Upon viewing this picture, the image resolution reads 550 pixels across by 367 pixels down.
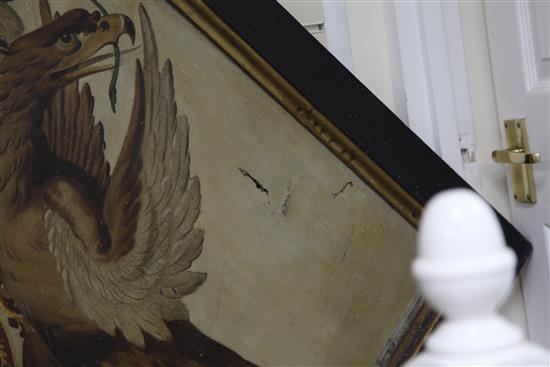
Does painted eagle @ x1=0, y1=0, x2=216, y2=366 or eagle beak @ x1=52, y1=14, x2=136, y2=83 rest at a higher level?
eagle beak @ x1=52, y1=14, x2=136, y2=83

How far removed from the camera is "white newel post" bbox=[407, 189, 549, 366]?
1.22 feet

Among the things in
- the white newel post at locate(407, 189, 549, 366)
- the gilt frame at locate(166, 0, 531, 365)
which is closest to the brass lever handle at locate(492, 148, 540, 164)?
the gilt frame at locate(166, 0, 531, 365)

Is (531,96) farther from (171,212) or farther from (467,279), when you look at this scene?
(467,279)

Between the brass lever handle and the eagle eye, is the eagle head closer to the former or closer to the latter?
the eagle eye

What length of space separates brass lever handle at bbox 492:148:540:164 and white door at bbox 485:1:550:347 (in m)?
0.02

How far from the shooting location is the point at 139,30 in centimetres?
131

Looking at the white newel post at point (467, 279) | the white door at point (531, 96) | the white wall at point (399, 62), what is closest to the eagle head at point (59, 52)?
the white wall at point (399, 62)

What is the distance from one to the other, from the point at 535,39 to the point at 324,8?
42 cm

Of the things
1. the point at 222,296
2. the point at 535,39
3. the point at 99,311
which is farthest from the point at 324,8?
the point at 99,311

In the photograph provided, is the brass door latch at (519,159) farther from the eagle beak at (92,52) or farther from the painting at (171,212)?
the eagle beak at (92,52)

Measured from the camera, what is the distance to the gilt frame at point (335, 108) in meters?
1.30

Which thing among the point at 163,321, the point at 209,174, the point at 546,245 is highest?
the point at 209,174

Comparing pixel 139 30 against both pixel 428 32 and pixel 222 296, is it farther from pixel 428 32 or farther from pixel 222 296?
pixel 428 32

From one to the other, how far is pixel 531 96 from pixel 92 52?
834 millimetres
